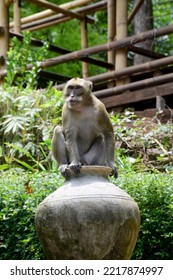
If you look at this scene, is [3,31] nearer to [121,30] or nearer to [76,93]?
[121,30]

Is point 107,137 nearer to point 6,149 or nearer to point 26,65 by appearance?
point 6,149

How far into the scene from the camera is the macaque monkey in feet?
22.4

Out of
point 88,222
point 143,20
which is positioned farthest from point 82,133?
point 143,20

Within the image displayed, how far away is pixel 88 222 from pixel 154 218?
159 cm

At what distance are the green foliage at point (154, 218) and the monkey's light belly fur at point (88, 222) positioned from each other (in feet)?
3.92

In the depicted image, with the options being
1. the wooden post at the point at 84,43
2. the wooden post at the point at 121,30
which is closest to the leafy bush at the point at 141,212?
the wooden post at the point at 121,30

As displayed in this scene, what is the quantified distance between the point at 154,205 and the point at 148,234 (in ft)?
1.00

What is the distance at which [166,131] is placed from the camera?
11.2 m

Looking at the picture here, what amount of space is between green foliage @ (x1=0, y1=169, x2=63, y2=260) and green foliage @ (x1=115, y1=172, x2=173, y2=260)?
88 cm

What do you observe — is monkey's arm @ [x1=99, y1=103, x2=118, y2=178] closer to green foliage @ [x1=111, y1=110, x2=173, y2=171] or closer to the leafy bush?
the leafy bush

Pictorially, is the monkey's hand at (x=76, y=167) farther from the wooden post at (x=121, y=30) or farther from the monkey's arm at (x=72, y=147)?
the wooden post at (x=121, y=30)

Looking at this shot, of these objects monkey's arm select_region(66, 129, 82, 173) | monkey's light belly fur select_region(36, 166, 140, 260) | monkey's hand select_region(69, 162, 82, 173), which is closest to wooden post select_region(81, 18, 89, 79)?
monkey's arm select_region(66, 129, 82, 173)

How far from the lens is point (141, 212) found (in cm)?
801

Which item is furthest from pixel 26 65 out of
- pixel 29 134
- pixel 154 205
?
pixel 154 205
